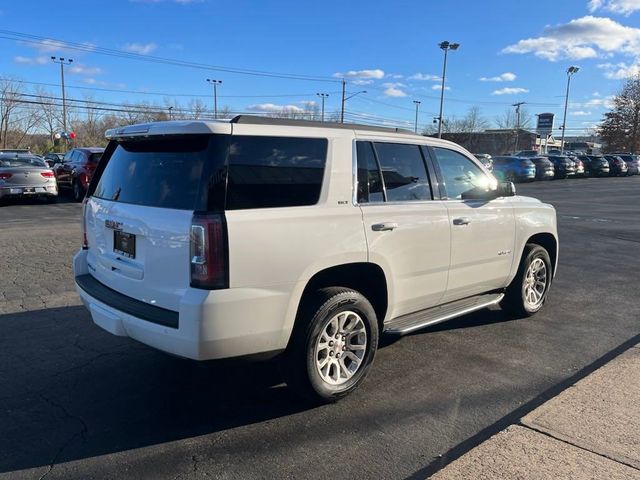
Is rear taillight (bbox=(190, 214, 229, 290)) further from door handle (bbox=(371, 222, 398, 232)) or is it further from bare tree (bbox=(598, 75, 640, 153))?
bare tree (bbox=(598, 75, 640, 153))

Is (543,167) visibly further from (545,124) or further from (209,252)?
(545,124)

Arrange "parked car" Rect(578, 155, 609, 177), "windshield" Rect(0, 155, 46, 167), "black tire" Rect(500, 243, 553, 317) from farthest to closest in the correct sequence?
"parked car" Rect(578, 155, 609, 177) → "windshield" Rect(0, 155, 46, 167) → "black tire" Rect(500, 243, 553, 317)

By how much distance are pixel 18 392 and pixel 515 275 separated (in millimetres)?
4590

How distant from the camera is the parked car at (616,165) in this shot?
1761 inches

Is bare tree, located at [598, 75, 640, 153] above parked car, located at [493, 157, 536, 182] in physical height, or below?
above

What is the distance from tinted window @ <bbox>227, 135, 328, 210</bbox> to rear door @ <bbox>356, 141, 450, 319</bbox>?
1.41 feet

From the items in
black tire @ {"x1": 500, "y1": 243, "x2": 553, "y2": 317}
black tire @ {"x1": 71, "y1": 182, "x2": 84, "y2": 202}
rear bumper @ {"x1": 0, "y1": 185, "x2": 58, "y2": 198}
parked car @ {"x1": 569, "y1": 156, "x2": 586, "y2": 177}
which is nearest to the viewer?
black tire @ {"x1": 500, "y1": 243, "x2": 553, "y2": 317}

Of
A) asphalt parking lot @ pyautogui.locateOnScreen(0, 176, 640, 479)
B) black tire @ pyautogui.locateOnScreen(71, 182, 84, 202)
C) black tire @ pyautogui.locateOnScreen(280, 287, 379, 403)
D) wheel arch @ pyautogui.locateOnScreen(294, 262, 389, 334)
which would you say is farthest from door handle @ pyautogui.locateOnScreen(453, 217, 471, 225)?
black tire @ pyautogui.locateOnScreen(71, 182, 84, 202)

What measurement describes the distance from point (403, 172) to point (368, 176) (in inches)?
19.4

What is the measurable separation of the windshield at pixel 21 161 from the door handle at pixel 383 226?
49.9 feet

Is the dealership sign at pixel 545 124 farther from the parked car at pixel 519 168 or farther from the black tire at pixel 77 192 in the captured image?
the black tire at pixel 77 192

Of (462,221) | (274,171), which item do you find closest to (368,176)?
(274,171)

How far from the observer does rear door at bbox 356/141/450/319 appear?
388cm

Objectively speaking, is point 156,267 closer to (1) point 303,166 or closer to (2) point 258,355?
(2) point 258,355
